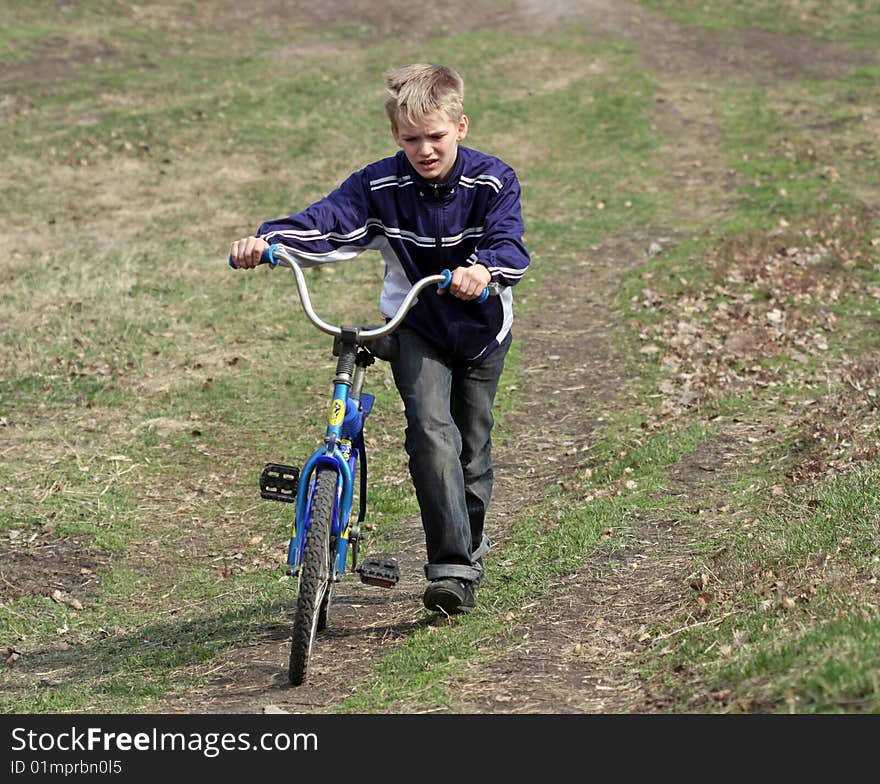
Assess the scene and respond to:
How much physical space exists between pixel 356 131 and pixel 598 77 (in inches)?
206

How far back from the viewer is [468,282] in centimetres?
496

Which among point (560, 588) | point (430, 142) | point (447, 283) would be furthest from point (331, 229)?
point (560, 588)

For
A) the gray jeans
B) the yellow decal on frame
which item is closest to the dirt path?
the gray jeans

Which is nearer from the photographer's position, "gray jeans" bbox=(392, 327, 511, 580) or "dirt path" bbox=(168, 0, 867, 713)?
"dirt path" bbox=(168, 0, 867, 713)

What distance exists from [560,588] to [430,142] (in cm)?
232

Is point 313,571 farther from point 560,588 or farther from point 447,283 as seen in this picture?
point 560,588

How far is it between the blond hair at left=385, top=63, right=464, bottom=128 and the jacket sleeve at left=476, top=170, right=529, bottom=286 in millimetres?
423

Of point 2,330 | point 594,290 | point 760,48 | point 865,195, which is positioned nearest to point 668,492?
point 594,290

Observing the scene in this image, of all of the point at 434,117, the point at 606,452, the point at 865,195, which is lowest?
the point at 606,452

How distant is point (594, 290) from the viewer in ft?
42.3

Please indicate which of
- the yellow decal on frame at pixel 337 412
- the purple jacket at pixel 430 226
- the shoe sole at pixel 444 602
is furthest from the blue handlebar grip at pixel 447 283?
the shoe sole at pixel 444 602

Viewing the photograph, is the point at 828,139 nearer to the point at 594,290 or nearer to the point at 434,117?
the point at 594,290

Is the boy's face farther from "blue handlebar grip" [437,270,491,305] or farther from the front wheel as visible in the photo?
the front wheel

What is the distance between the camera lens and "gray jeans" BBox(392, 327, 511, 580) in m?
5.41
